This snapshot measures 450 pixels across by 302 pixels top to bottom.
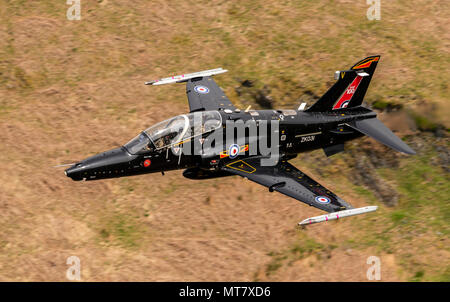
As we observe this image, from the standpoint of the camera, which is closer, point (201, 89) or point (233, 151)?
point (233, 151)

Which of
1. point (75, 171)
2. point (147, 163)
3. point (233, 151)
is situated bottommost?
point (75, 171)

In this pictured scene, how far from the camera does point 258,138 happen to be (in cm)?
2005

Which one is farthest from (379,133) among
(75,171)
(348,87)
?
(75,171)

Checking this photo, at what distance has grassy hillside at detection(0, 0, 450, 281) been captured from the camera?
1970 centimetres

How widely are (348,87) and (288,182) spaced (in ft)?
16.5

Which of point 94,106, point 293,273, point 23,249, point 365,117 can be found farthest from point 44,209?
point 365,117

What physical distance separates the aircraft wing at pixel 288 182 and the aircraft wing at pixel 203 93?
10.7ft

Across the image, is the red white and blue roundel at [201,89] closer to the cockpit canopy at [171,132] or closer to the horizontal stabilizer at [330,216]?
the cockpit canopy at [171,132]

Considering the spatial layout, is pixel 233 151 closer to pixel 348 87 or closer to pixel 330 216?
pixel 330 216

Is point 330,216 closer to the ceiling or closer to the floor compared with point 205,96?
closer to the floor

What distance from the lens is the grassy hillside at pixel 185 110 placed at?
64.6 feet

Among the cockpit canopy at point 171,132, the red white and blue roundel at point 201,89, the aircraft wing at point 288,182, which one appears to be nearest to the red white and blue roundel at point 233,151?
the aircraft wing at point 288,182

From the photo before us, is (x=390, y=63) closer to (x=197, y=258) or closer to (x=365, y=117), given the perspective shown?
(x=365, y=117)

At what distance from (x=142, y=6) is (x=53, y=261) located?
Result: 17089 mm
